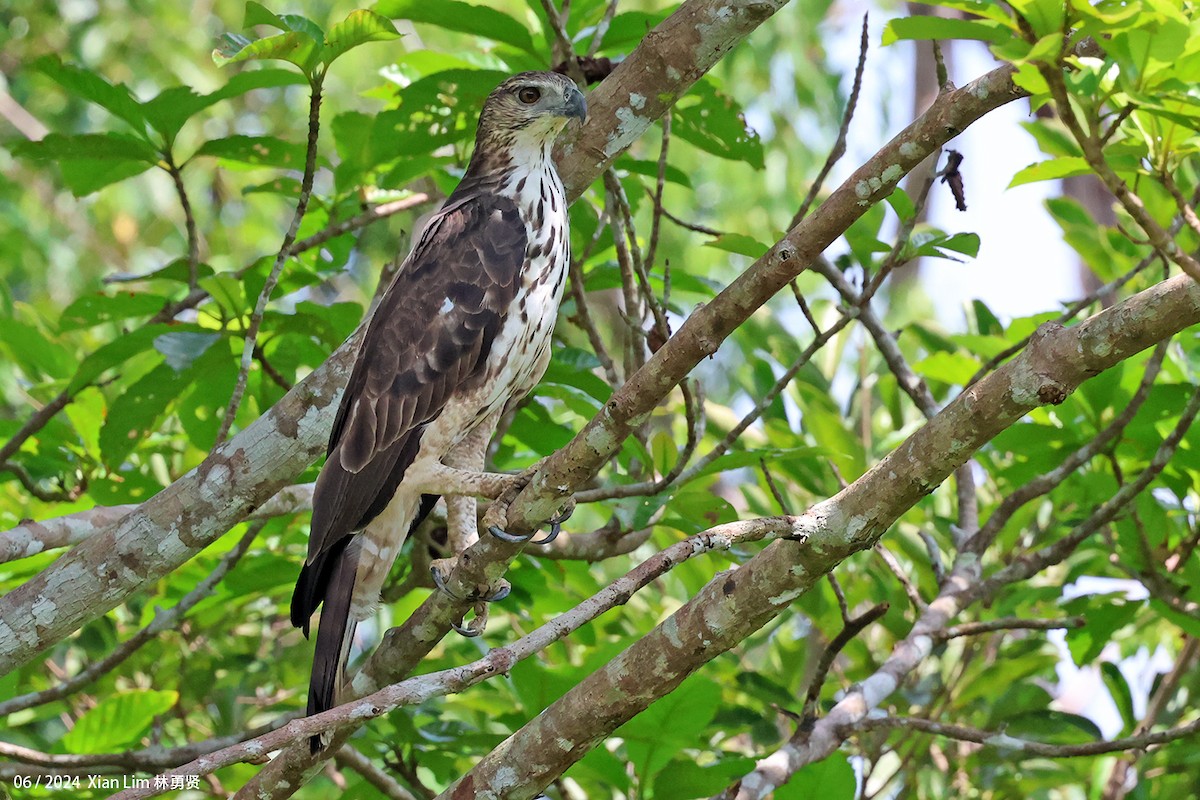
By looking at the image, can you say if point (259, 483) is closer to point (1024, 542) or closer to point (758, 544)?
point (758, 544)

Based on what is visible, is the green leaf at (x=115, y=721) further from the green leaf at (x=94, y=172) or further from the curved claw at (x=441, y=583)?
the green leaf at (x=94, y=172)

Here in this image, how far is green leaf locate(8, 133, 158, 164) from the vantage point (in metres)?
3.34

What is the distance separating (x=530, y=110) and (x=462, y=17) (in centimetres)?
36

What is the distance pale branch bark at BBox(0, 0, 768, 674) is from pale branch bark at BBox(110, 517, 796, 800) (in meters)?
0.97

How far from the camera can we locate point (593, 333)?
137 inches

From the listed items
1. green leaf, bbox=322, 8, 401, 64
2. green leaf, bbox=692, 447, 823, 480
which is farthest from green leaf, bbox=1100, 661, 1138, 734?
green leaf, bbox=322, 8, 401, 64

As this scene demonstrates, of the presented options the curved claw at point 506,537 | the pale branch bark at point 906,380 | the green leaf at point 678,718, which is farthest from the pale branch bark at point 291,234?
the pale branch bark at point 906,380

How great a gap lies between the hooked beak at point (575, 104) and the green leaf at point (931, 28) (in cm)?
121

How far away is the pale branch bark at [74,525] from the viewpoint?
309 centimetres

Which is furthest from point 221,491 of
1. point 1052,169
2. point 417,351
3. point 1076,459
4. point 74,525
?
point 1076,459

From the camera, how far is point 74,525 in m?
3.24

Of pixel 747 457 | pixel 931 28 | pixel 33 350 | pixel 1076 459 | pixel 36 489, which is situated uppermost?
pixel 33 350

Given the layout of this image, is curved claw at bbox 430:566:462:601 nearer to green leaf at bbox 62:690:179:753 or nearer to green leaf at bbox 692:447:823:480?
green leaf at bbox 692:447:823:480

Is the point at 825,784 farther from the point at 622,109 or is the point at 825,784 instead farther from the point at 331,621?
the point at 622,109
